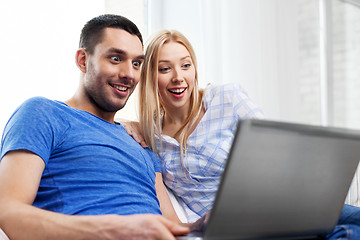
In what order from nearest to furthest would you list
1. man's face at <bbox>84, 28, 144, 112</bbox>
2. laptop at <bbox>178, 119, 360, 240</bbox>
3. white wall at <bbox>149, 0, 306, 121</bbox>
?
laptop at <bbox>178, 119, 360, 240</bbox> < man's face at <bbox>84, 28, 144, 112</bbox> < white wall at <bbox>149, 0, 306, 121</bbox>

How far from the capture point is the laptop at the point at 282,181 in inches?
30.3

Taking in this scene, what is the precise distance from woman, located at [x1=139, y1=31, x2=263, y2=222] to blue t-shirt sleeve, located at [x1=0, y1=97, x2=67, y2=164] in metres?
0.52

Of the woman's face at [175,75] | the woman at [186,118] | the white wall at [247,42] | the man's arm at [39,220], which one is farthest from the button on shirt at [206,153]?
the white wall at [247,42]

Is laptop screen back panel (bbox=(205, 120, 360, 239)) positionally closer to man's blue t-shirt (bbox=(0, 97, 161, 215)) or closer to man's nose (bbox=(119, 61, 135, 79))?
man's blue t-shirt (bbox=(0, 97, 161, 215))

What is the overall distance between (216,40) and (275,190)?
6.17 feet

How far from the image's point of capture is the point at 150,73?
70.8 inches

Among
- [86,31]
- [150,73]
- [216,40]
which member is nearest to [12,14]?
[86,31]

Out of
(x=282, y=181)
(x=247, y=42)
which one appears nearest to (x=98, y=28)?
(x=282, y=181)

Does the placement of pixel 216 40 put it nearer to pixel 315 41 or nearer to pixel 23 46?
pixel 23 46

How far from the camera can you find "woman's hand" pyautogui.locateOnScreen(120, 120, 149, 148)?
165 cm

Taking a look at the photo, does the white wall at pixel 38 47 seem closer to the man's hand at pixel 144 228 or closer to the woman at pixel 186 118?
the woman at pixel 186 118

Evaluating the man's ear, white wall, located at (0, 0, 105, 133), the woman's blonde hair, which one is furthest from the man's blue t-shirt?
white wall, located at (0, 0, 105, 133)

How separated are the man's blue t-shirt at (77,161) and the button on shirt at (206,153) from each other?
0.27 meters

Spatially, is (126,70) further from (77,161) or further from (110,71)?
(77,161)
